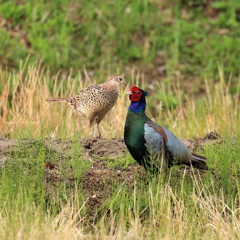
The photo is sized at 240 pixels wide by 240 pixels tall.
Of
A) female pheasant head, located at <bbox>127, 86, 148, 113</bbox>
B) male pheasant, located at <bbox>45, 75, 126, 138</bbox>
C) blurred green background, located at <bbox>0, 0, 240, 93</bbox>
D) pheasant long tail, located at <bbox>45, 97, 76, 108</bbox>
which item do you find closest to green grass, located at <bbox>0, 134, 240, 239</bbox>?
female pheasant head, located at <bbox>127, 86, 148, 113</bbox>

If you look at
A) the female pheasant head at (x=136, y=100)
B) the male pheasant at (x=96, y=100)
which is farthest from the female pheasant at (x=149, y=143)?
the male pheasant at (x=96, y=100)

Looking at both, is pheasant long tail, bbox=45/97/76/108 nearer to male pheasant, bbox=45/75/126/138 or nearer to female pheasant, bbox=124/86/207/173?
male pheasant, bbox=45/75/126/138

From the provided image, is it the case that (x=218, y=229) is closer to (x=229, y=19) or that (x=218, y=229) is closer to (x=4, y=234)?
(x=4, y=234)

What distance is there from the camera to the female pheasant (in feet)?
19.9

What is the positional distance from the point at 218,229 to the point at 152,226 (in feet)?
2.04

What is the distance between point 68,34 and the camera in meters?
12.4

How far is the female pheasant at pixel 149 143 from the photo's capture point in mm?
6074

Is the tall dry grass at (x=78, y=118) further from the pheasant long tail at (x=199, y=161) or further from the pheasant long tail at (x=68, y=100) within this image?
the pheasant long tail at (x=199, y=161)

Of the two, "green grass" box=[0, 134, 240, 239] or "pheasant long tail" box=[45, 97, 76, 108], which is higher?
"pheasant long tail" box=[45, 97, 76, 108]

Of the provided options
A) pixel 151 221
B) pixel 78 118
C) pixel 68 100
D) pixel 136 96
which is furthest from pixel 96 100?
pixel 151 221

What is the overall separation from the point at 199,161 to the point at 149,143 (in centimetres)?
58

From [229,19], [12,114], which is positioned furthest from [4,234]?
[229,19]

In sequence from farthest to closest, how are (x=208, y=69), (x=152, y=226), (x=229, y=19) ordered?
1. (x=229, y=19)
2. (x=208, y=69)
3. (x=152, y=226)

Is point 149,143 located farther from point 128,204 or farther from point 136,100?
point 128,204
